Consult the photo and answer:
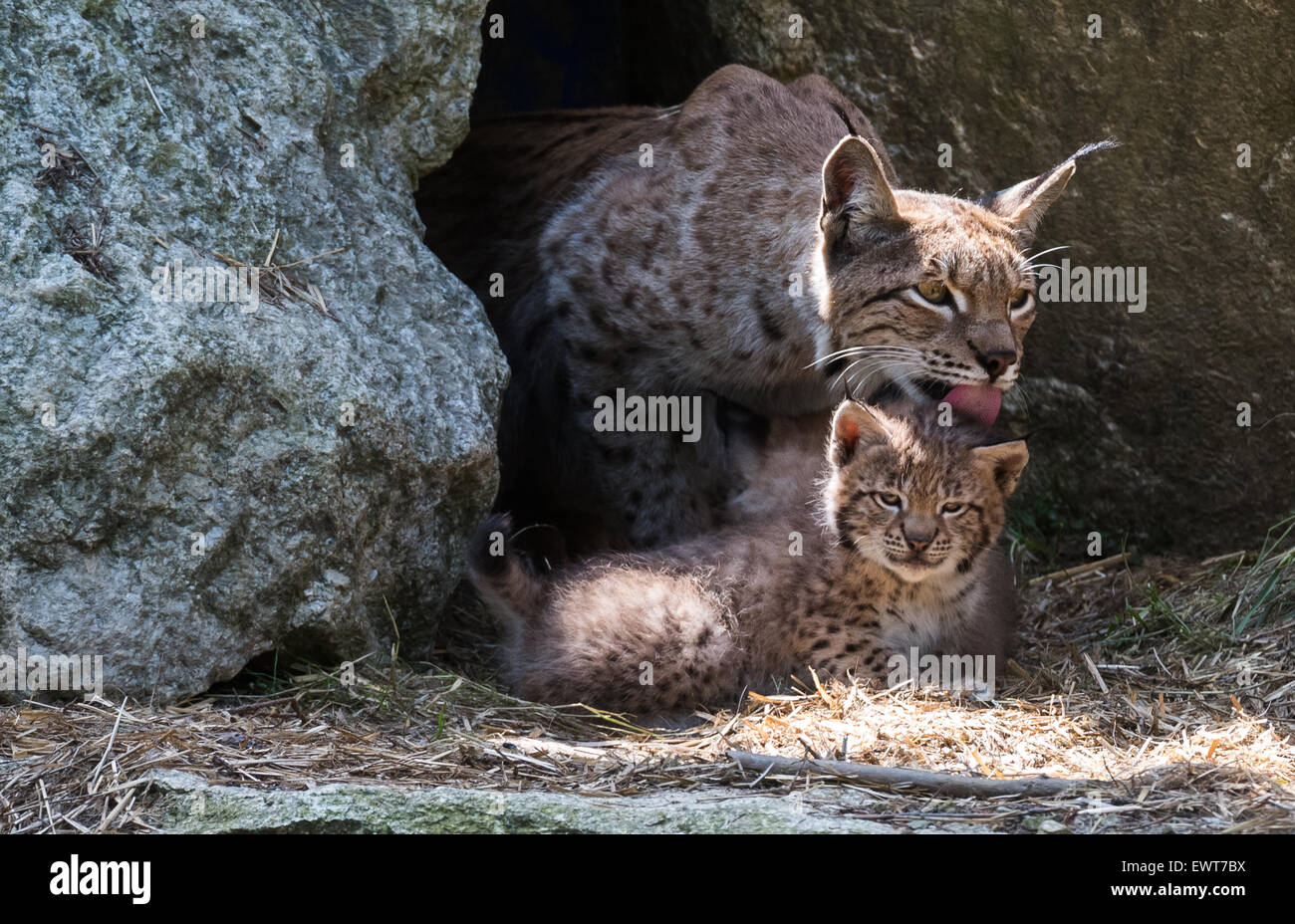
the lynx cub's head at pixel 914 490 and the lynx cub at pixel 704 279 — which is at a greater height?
the lynx cub at pixel 704 279

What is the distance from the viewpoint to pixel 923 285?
4652 millimetres

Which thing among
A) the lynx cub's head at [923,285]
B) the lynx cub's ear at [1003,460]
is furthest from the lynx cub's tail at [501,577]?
the lynx cub's ear at [1003,460]

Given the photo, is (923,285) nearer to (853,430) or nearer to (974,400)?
(974,400)

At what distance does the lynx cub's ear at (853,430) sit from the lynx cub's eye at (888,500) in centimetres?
15

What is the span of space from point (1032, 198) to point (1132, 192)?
2.15 ft

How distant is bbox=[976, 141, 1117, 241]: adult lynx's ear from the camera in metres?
4.82

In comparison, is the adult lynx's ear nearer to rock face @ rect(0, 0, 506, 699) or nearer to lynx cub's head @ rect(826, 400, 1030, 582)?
lynx cub's head @ rect(826, 400, 1030, 582)

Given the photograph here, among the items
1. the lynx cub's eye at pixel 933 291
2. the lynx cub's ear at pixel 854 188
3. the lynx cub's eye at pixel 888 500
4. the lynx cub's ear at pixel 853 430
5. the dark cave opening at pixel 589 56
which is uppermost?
the dark cave opening at pixel 589 56

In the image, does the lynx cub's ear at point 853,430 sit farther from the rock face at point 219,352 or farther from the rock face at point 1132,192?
the rock face at point 1132,192

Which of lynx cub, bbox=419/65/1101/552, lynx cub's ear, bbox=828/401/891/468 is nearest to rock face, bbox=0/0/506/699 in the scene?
lynx cub, bbox=419/65/1101/552

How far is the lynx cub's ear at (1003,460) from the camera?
437cm

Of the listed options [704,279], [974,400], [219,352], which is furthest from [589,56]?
[219,352]

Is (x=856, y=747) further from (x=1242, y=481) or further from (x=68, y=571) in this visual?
(x=1242, y=481)

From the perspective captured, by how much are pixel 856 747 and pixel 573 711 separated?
89 cm
